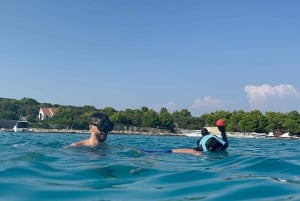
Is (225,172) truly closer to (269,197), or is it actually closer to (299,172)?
(299,172)

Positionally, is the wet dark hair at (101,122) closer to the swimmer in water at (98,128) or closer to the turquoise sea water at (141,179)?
the swimmer in water at (98,128)

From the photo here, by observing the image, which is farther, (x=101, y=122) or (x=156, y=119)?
(x=156, y=119)

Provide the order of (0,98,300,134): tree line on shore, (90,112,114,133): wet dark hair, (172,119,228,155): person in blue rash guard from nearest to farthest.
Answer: (90,112,114,133): wet dark hair
(172,119,228,155): person in blue rash guard
(0,98,300,134): tree line on shore

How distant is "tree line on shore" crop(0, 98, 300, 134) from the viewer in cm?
10231

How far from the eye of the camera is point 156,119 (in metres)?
116

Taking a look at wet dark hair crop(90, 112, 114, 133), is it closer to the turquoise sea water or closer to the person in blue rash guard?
the turquoise sea water

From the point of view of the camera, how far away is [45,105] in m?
146

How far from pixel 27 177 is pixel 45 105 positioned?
143708mm

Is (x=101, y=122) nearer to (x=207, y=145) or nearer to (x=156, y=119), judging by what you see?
(x=207, y=145)

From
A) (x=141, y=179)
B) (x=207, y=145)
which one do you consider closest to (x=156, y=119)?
(x=207, y=145)

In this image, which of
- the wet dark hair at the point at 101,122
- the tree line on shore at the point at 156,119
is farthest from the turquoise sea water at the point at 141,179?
the tree line on shore at the point at 156,119

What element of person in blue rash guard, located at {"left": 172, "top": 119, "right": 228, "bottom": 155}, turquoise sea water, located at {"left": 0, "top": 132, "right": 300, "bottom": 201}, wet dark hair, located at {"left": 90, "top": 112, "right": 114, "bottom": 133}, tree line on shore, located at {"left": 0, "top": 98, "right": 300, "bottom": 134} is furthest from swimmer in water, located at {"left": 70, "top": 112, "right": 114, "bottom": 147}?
tree line on shore, located at {"left": 0, "top": 98, "right": 300, "bottom": 134}

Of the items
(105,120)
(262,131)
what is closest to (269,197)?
(105,120)

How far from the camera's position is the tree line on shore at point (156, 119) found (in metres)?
102
